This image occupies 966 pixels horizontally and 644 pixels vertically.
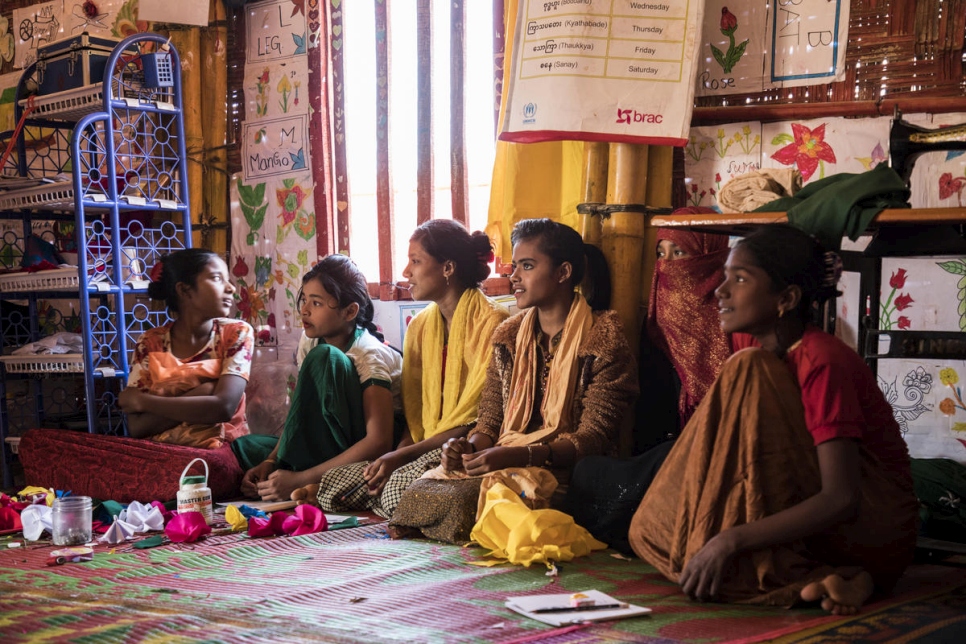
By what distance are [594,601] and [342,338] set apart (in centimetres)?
231

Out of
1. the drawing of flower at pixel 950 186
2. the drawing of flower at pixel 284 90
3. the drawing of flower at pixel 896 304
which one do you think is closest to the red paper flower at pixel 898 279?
the drawing of flower at pixel 896 304

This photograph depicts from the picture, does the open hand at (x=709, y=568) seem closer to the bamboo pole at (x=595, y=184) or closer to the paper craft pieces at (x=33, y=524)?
the bamboo pole at (x=595, y=184)

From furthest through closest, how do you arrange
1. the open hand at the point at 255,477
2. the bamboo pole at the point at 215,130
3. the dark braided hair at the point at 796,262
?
the bamboo pole at the point at 215,130 → the open hand at the point at 255,477 → the dark braided hair at the point at 796,262

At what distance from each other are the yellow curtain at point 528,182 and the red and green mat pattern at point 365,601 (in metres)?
1.49

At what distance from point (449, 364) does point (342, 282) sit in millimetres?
663

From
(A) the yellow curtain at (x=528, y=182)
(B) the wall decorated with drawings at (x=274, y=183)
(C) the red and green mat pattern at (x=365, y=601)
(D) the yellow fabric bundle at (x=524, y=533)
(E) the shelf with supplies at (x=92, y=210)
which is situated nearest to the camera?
(C) the red and green mat pattern at (x=365, y=601)

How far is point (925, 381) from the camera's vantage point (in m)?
3.43

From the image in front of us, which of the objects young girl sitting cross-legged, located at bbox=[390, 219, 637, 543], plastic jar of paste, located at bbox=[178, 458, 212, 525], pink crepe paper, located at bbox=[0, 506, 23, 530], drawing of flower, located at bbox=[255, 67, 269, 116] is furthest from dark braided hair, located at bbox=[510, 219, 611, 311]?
drawing of flower, located at bbox=[255, 67, 269, 116]

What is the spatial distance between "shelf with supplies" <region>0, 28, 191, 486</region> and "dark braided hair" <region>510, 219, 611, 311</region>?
2.28m

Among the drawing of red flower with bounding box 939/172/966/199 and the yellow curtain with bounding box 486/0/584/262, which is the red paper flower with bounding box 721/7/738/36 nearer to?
the yellow curtain with bounding box 486/0/584/262

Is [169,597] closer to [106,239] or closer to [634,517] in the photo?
[634,517]

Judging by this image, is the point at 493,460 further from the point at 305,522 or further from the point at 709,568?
the point at 709,568

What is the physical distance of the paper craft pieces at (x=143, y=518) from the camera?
3570mm

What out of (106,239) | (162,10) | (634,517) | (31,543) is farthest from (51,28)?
(634,517)
